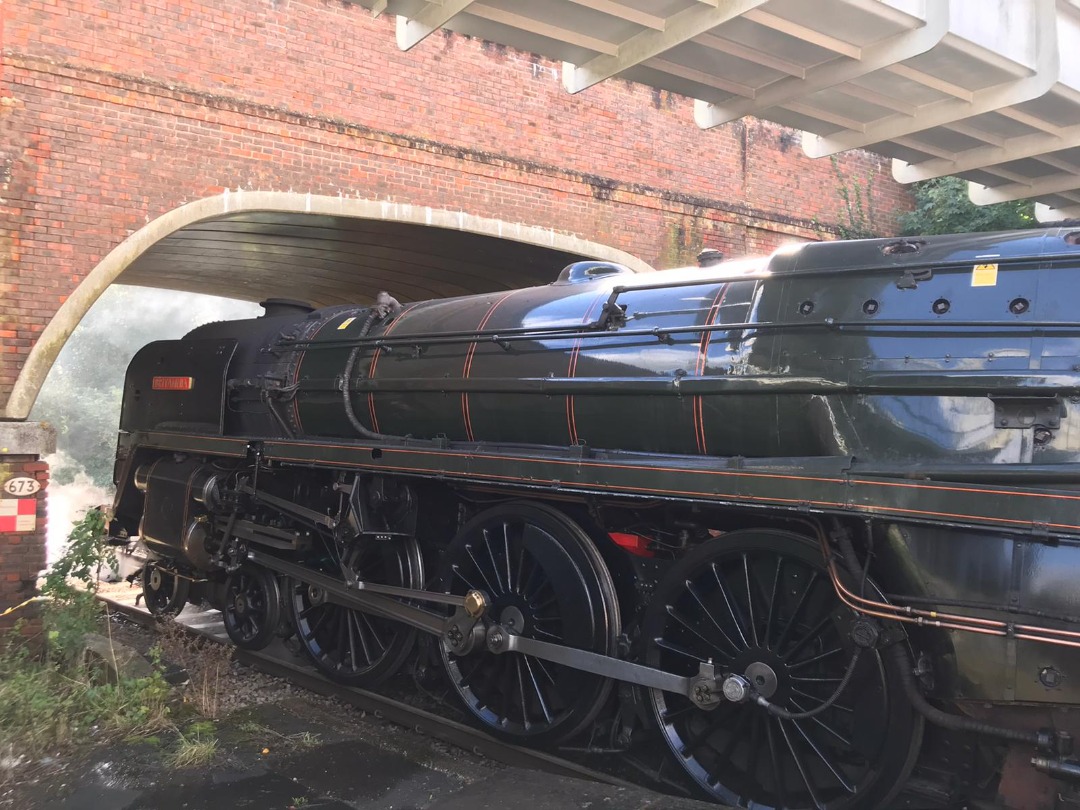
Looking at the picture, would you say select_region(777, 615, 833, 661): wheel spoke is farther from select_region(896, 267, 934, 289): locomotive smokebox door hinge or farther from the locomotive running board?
select_region(896, 267, 934, 289): locomotive smokebox door hinge

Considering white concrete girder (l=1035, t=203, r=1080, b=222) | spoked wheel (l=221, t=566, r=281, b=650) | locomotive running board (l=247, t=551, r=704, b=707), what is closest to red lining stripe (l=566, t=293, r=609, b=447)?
locomotive running board (l=247, t=551, r=704, b=707)

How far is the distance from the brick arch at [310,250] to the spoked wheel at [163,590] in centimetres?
218

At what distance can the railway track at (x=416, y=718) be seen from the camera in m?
4.84

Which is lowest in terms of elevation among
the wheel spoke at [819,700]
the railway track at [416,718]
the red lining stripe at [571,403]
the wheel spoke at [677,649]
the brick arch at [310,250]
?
the railway track at [416,718]

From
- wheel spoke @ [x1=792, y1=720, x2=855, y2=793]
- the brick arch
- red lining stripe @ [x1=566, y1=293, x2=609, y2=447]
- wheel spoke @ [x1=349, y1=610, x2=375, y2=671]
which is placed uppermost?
the brick arch

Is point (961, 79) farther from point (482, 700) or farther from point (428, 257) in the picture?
point (428, 257)

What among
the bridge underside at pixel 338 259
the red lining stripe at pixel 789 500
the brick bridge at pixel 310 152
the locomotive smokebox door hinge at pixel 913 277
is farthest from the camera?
the bridge underside at pixel 338 259

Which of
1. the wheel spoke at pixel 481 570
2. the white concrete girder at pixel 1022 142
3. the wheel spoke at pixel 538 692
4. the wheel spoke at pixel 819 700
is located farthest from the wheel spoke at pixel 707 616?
the white concrete girder at pixel 1022 142

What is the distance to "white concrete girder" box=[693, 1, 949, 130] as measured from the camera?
5.97 m

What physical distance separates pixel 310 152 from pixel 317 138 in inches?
6.5

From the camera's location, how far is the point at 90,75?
7.56 metres

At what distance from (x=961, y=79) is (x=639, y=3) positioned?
2.82 meters

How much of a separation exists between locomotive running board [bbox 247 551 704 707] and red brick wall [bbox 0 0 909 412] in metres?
3.19

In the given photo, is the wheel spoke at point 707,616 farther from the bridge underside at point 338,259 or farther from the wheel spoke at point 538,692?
the bridge underside at point 338,259
